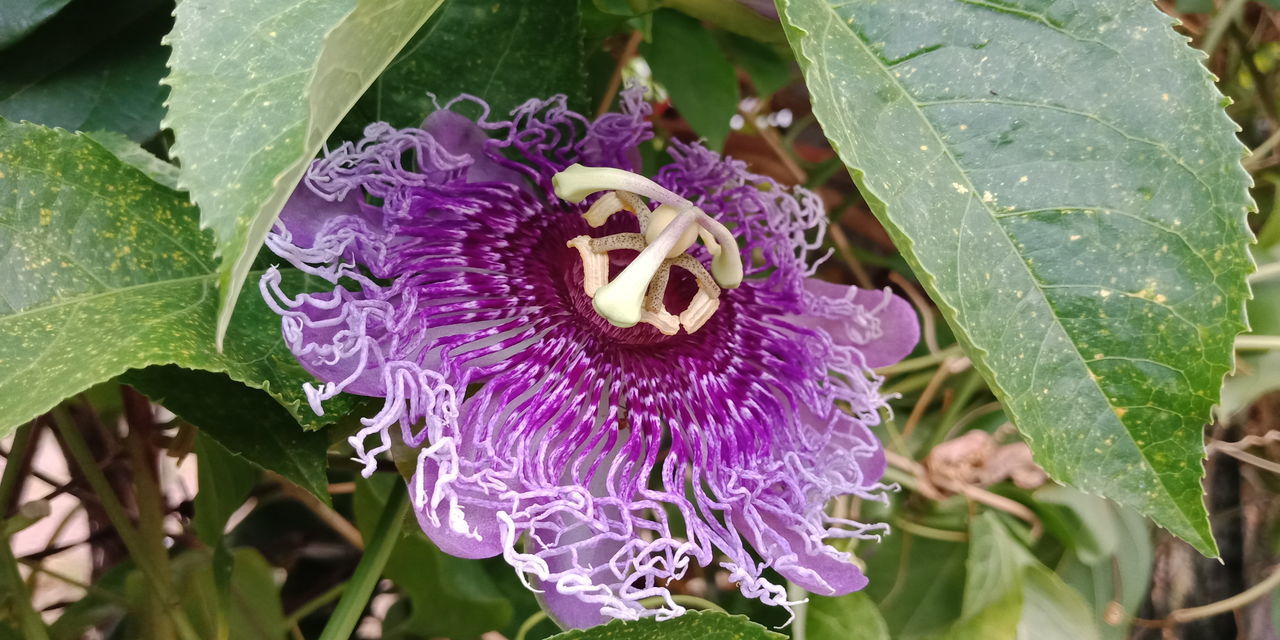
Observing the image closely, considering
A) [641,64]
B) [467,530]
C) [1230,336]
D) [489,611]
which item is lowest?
[489,611]

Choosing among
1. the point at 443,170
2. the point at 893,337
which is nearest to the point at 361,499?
the point at 443,170

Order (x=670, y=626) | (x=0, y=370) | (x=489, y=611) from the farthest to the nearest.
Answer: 1. (x=489, y=611)
2. (x=670, y=626)
3. (x=0, y=370)

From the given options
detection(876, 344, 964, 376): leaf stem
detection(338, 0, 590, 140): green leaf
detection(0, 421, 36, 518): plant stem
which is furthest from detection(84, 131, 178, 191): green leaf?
detection(876, 344, 964, 376): leaf stem

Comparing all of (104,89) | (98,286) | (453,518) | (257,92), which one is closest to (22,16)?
(104,89)

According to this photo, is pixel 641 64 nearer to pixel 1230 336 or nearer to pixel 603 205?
pixel 603 205

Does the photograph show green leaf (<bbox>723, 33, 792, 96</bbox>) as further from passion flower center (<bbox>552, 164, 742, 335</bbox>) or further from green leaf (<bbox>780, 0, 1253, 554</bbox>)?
green leaf (<bbox>780, 0, 1253, 554</bbox>)

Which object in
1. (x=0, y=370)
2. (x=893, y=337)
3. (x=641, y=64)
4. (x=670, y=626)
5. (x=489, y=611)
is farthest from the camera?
(x=641, y=64)

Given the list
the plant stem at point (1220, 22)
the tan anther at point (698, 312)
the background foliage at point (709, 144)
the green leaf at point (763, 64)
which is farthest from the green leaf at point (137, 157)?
the plant stem at point (1220, 22)

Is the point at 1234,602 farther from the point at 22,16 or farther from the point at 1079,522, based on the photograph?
the point at 22,16
